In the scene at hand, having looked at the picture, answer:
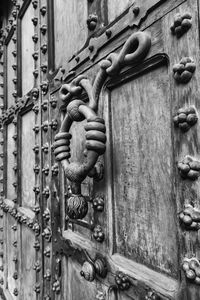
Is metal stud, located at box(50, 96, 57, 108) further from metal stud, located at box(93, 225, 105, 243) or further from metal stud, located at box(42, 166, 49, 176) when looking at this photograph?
metal stud, located at box(93, 225, 105, 243)

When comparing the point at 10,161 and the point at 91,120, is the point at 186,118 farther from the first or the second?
the point at 10,161

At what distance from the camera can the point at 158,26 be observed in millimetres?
378

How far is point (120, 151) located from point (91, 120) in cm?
8

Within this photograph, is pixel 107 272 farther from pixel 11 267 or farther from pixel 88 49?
pixel 11 267

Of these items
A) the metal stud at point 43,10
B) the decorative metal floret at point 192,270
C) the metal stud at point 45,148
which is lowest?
the decorative metal floret at point 192,270

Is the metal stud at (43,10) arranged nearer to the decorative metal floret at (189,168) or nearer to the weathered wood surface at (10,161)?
the weathered wood surface at (10,161)

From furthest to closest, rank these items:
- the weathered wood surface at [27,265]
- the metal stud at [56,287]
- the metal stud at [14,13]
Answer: the metal stud at [14,13] → the weathered wood surface at [27,265] → the metal stud at [56,287]

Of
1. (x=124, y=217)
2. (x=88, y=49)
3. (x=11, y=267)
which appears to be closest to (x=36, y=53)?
(x=88, y=49)

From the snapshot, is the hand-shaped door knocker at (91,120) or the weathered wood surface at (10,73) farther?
the weathered wood surface at (10,73)

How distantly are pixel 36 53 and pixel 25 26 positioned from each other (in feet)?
0.88

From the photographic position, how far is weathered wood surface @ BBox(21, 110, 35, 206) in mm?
952

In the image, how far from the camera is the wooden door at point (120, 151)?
0.34m

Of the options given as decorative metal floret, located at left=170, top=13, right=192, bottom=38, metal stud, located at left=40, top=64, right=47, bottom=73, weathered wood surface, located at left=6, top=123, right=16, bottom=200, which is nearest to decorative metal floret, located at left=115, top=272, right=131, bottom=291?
decorative metal floret, located at left=170, top=13, right=192, bottom=38

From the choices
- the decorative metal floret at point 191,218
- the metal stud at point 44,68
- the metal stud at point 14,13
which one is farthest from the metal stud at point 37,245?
Result: the metal stud at point 14,13
